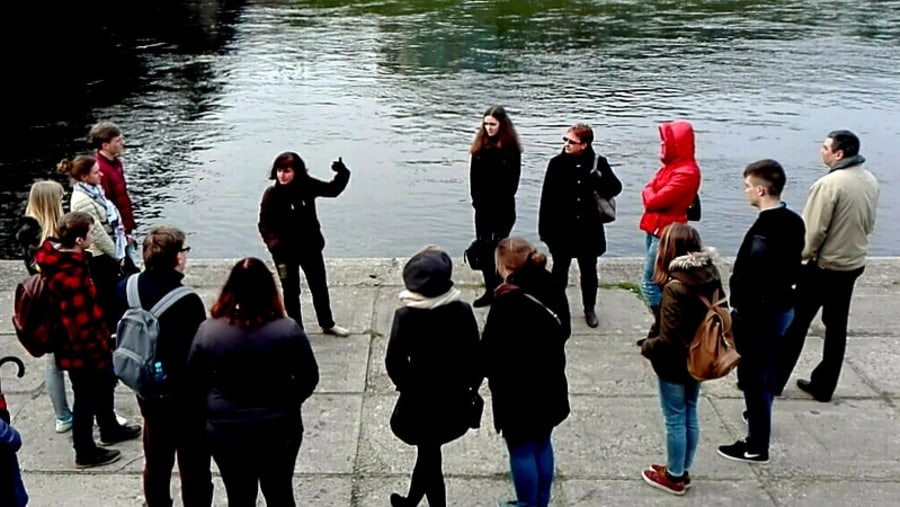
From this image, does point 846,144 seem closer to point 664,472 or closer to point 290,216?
point 664,472

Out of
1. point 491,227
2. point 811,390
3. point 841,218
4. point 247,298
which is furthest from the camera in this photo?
point 491,227

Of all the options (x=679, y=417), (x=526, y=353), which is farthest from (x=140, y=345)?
(x=679, y=417)

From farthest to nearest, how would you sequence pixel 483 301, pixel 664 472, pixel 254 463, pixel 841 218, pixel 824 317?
1. pixel 483 301
2. pixel 824 317
3. pixel 841 218
4. pixel 664 472
5. pixel 254 463

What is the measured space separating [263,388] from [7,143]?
702 inches

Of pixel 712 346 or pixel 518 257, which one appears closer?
pixel 518 257

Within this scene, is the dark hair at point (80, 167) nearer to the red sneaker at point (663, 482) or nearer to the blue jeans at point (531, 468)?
the blue jeans at point (531, 468)

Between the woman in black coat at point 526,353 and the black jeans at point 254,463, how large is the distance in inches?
39.0

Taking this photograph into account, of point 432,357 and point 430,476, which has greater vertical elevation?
point 432,357

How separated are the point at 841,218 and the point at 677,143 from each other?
3.90 feet

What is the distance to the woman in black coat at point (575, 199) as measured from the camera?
23.3ft

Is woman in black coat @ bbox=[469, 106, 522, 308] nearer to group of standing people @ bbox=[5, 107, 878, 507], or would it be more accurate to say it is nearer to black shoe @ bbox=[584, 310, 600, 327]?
black shoe @ bbox=[584, 310, 600, 327]

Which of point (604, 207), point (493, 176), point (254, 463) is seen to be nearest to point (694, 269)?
point (254, 463)

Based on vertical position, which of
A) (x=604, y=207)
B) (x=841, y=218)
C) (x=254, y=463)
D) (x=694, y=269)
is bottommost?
(x=254, y=463)

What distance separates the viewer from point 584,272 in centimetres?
762
